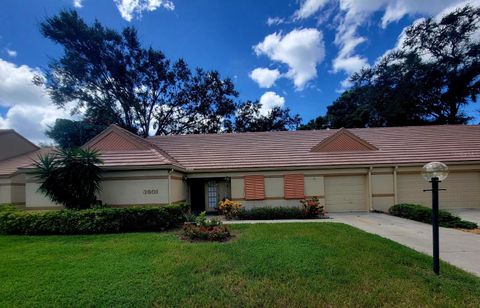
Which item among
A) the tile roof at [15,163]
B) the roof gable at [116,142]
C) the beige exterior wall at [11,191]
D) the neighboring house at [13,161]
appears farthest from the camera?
the tile roof at [15,163]

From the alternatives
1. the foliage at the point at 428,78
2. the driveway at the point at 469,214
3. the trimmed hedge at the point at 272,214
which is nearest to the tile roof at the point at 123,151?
the trimmed hedge at the point at 272,214

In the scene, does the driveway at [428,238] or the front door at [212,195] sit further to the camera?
the front door at [212,195]

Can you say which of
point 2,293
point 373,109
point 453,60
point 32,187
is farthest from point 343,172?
point 453,60

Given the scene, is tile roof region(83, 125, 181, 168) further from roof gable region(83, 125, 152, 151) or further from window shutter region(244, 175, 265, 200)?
window shutter region(244, 175, 265, 200)

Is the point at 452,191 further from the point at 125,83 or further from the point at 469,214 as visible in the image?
the point at 125,83

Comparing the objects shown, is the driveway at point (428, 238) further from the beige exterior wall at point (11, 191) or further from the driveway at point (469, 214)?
the beige exterior wall at point (11, 191)

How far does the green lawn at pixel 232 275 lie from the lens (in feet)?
14.3

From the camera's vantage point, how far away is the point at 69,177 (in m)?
11.4

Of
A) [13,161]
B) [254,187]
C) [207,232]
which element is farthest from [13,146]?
[207,232]

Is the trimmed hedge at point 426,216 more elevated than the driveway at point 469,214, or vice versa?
the trimmed hedge at point 426,216

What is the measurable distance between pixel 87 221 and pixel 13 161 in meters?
13.9

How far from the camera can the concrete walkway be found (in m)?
6.41

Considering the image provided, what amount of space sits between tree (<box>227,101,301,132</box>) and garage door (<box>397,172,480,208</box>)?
1933 centimetres

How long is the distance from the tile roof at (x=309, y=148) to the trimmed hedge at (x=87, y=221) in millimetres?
5681
